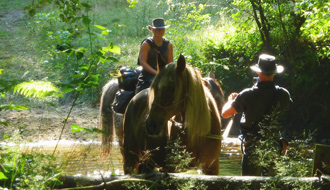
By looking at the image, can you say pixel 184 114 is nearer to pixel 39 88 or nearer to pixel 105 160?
pixel 39 88

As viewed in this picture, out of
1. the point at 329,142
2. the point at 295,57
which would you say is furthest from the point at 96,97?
the point at 329,142

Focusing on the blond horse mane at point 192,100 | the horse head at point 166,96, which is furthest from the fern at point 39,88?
the blond horse mane at point 192,100

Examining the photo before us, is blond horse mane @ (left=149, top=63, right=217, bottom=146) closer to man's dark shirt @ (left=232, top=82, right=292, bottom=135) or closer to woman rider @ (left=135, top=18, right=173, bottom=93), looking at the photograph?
man's dark shirt @ (left=232, top=82, right=292, bottom=135)

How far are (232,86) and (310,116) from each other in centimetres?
248

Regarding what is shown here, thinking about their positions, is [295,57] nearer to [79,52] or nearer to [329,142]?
[329,142]

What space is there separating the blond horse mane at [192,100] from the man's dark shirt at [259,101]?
0.51 meters

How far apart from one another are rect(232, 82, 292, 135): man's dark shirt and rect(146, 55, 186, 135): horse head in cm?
85

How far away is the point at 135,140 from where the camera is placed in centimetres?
613

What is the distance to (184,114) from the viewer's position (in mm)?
5258

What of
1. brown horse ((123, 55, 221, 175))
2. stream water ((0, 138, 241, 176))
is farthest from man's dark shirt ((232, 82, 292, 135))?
stream water ((0, 138, 241, 176))

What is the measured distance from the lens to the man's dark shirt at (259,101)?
554 cm

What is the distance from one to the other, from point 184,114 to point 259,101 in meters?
0.89

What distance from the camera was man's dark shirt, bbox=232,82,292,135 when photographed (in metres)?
5.54

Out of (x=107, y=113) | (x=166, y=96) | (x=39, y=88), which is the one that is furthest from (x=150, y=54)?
(x=39, y=88)
